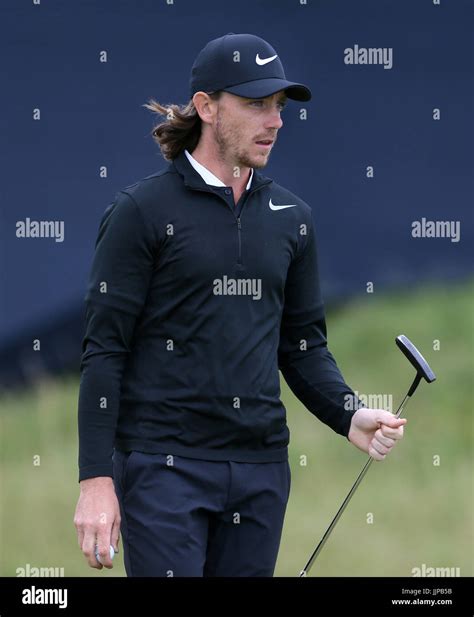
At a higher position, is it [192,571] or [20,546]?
[192,571]

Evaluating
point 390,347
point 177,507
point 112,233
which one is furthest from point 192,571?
point 390,347

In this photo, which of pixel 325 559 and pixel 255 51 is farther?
pixel 325 559

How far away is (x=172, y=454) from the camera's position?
12.2ft

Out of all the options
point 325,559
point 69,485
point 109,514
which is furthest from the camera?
point 69,485

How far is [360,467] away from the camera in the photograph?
25.4 feet

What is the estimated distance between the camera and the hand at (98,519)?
361 centimetres

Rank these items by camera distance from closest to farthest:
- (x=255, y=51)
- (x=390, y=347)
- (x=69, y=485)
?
1. (x=255, y=51)
2. (x=69, y=485)
3. (x=390, y=347)

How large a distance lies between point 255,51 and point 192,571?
142cm

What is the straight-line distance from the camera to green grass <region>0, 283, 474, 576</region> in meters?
6.79

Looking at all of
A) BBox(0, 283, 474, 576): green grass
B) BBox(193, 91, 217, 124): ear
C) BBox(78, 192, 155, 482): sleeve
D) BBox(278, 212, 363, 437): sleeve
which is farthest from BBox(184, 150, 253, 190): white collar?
BBox(0, 283, 474, 576): green grass

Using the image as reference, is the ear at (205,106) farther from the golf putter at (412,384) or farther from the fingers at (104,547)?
the fingers at (104,547)

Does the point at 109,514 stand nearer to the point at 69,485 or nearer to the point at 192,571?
the point at 192,571

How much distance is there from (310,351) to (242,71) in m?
0.84

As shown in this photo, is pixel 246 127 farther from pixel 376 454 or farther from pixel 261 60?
pixel 376 454
